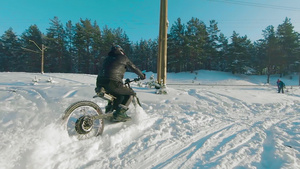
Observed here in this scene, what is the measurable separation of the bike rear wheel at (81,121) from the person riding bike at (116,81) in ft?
1.20

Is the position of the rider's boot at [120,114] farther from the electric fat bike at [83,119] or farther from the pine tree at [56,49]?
the pine tree at [56,49]

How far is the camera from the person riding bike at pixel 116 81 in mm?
2564

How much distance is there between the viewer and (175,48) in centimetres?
3353

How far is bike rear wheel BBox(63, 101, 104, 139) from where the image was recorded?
2160mm

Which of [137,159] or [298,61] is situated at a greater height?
[298,61]

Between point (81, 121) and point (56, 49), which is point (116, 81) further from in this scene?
point (56, 49)

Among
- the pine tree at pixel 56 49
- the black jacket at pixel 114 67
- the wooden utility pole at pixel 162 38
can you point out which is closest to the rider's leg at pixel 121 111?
the black jacket at pixel 114 67

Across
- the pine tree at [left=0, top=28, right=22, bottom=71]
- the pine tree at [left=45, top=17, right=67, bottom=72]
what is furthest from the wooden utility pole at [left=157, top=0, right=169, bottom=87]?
the pine tree at [left=0, top=28, right=22, bottom=71]

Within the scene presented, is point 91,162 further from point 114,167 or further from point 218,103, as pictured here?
point 218,103

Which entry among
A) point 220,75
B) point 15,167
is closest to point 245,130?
point 15,167

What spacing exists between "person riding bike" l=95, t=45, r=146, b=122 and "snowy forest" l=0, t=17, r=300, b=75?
3077cm

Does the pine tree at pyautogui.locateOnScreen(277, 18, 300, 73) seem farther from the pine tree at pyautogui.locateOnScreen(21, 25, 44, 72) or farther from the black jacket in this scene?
the pine tree at pyautogui.locateOnScreen(21, 25, 44, 72)

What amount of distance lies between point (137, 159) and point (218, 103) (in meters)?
4.58

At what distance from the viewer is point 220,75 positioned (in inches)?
1208
